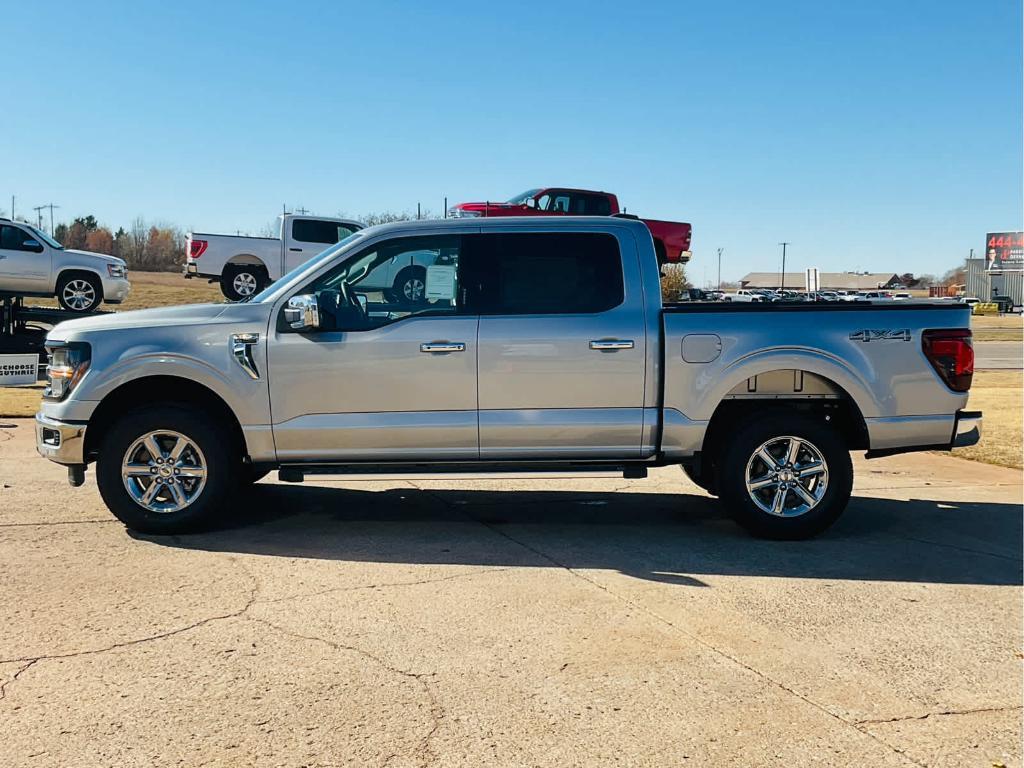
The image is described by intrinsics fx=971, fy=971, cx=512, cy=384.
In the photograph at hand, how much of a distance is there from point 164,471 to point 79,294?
13336 mm

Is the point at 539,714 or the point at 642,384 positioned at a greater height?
the point at 642,384

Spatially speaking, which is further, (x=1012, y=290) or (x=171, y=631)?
(x=1012, y=290)

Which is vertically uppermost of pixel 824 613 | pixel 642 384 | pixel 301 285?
pixel 301 285

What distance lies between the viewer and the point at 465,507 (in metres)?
7.66

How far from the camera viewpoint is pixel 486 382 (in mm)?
6504

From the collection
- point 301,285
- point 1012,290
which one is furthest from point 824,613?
point 1012,290

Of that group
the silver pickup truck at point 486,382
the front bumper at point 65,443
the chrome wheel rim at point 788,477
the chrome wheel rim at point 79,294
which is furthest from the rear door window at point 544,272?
the chrome wheel rim at point 79,294

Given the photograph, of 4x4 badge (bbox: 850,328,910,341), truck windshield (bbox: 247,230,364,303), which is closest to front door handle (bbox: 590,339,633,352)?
4x4 badge (bbox: 850,328,910,341)

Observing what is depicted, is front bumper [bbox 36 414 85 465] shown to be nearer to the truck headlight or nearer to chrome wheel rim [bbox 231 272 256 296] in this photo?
the truck headlight

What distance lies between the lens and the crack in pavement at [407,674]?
3.46 metres

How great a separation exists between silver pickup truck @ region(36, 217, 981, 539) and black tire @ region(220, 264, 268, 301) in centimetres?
1593

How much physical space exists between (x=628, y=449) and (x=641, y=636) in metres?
2.09

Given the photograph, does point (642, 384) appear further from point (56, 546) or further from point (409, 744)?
point (56, 546)

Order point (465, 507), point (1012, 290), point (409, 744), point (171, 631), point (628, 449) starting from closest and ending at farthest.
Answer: point (409, 744) → point (171, 631) → point (628, 449) → point (465, 507) → point (1012, 290)
